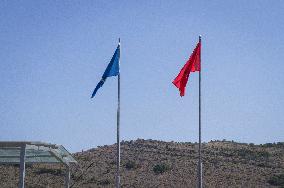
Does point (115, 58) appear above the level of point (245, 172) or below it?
above

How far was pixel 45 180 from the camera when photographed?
47344mm

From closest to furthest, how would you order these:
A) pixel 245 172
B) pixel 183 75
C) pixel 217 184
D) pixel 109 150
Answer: pixel 183 75
pixel 217 184
pixel 245 172
pixel 109 150

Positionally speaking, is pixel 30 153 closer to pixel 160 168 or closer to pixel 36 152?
pixel 36 152

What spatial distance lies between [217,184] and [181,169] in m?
6.93

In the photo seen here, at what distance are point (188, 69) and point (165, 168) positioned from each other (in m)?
34.0

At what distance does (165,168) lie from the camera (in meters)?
52.8

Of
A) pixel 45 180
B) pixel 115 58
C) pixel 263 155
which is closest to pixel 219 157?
pixel 263 155

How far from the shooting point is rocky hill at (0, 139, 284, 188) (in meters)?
47.2

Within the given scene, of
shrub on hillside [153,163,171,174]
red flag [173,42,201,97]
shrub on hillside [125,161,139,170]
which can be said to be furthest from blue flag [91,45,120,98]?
shrub on hillside [125,161,139,170]

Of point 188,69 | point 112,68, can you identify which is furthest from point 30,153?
point 188,69

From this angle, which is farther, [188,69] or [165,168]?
[165,168]

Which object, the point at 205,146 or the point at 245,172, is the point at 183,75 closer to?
the point at 245,172

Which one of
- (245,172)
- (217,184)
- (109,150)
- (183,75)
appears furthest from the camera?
(109,150)

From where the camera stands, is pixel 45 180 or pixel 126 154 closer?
pixel 45 180
